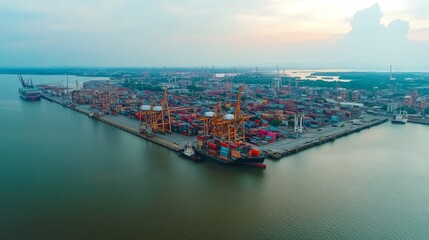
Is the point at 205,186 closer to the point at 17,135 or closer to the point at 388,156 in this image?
the point at 388,156

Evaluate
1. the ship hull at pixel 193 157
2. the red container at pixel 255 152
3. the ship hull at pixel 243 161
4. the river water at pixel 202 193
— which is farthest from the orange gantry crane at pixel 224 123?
the river water at pixel 202 193

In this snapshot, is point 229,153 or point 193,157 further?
point 193,157

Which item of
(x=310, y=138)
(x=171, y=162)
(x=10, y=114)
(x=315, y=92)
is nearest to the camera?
(x=171, y=162)

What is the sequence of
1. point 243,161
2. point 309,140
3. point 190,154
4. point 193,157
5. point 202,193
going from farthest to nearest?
point 309,140
point 190,154
point 193,157
point 243,161
point 202,193

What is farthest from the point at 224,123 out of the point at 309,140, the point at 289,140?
the point at 309,140

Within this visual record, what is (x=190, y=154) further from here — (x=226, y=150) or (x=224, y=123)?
(x=224, y=123)

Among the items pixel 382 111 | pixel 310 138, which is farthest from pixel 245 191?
pixel 382 111

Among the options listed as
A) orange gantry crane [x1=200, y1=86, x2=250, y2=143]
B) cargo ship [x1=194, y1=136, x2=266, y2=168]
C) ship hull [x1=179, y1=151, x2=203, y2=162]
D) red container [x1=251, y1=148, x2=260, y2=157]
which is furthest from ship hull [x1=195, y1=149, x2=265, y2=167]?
orange gantry crane [x1=200, y1=86, x2=250, y2=143]
